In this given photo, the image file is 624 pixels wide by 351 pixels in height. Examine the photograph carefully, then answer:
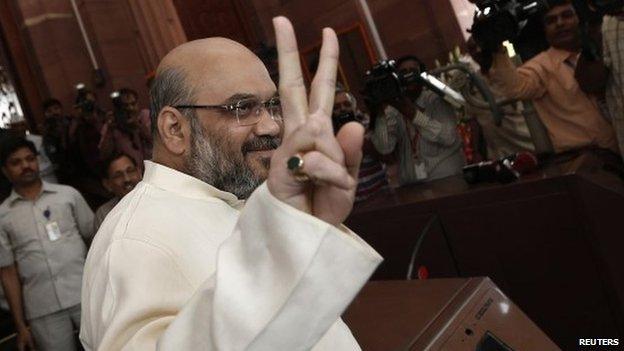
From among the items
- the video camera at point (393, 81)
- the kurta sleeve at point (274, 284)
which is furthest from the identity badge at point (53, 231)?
the kurta sleeve at point (274, 284)

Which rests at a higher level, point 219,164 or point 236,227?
point 219,164

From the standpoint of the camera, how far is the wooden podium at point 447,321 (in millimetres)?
1043

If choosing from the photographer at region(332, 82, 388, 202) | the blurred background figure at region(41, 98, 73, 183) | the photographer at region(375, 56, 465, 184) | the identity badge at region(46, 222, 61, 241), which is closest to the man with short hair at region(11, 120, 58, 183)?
the blurred background figure at region(41, 98, 73, 183)

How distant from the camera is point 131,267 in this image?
803 mm

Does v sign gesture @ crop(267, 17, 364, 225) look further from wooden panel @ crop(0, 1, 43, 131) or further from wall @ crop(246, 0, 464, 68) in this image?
wooden panel @ crop(0, 1, 43, 131)

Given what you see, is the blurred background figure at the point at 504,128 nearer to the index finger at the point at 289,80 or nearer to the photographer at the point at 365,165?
the photographer at the point at 365,165

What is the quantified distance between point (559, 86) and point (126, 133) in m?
3.20

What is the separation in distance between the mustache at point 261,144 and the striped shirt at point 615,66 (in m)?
1.51

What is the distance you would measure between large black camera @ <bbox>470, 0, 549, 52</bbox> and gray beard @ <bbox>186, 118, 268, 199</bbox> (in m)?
1.37

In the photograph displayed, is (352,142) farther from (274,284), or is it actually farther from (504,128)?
(504,128)

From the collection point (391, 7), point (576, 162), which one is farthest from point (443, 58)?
point (576, 162)

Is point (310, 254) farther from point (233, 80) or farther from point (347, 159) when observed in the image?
point (233, 80)

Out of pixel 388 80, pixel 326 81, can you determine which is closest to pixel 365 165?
pixel 388 80

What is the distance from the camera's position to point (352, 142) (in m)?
0.63
